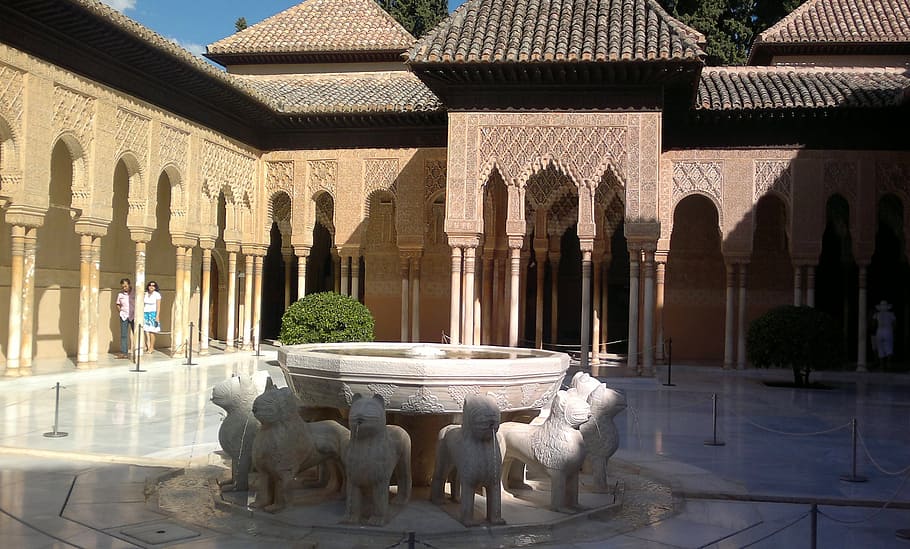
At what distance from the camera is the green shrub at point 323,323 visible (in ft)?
48.3

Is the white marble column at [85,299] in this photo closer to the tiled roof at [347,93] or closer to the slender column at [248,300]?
the slender column at [248,300]

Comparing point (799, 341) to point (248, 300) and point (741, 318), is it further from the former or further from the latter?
point (248, 300)

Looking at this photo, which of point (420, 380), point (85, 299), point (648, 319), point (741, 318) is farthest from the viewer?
point (741, 318)

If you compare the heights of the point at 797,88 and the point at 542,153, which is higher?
the point at 797,88

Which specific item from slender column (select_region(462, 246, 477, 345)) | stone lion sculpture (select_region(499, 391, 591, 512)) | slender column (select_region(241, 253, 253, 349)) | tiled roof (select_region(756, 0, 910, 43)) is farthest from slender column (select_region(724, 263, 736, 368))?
stone lion sculpture (select_region(499, 391, 591, 512))

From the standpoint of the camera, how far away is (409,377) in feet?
18.0

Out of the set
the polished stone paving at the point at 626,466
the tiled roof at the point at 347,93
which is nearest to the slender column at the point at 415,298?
the tiled roof at the point at 347,93

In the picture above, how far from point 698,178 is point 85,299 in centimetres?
1188

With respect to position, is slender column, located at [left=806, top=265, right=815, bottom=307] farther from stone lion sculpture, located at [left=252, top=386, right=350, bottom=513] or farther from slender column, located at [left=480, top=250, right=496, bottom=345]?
stone lion sculpture, located at [left=252, top=386, right=350, bottom=513]

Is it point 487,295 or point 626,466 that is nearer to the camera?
point 626,466

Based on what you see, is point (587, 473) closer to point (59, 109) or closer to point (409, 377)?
point (409, 377)

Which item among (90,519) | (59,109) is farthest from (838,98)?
(90,519)

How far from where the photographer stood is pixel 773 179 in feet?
56.5

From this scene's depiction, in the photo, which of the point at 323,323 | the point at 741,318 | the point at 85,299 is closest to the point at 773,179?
the point at 741,318
